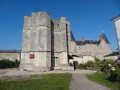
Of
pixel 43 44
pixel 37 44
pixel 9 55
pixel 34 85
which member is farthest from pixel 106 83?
pixel 9 55

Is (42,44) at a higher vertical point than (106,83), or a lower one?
higher

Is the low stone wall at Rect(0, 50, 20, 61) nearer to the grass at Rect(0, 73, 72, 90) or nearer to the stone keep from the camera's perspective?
the stone keep

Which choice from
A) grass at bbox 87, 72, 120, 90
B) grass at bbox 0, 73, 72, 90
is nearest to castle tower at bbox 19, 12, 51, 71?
grass at bbox 0, 73, 72, 90

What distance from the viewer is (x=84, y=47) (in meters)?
28.3

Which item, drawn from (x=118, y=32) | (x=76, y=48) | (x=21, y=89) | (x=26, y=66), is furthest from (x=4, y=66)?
(x=118, y=32)

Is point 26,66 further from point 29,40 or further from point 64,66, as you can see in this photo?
point 64,66

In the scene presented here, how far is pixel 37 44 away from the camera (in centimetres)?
1587

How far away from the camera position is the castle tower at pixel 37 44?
1541 cm

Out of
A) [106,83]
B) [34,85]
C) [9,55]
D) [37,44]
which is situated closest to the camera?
[34,85]

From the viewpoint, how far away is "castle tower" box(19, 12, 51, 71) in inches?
607

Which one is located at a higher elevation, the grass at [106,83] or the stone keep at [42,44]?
the stone keep at [42,44]

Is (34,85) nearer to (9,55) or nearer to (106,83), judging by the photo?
(106,83)

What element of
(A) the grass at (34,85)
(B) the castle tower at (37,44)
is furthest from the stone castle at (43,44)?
(A) the grass at (34,85)

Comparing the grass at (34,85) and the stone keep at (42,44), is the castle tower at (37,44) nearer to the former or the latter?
the stone keep at (42,44)
